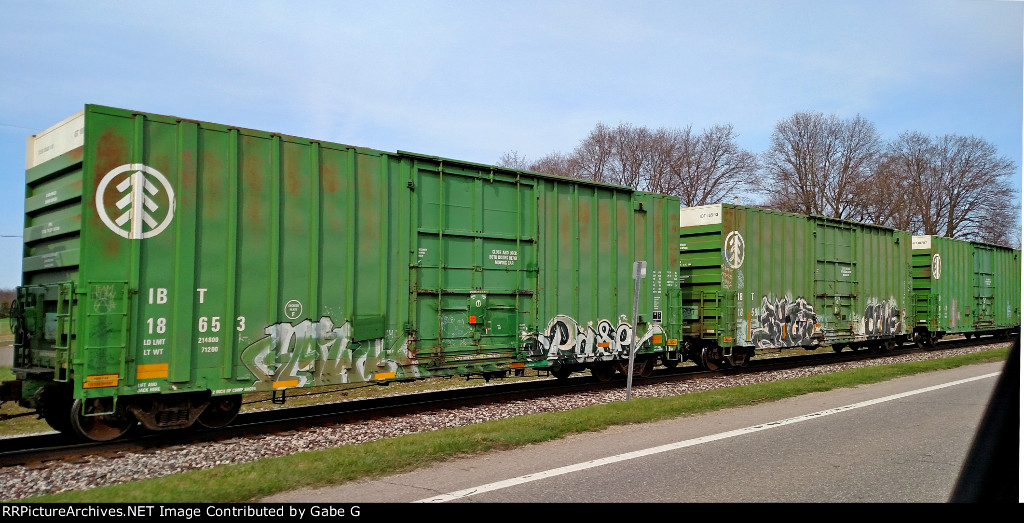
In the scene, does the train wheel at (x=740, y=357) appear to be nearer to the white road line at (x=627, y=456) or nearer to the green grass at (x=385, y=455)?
the green grass at (x=385, y=455)

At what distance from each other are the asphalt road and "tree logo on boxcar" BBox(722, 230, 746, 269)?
629cm

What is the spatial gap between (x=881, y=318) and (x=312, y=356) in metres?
17.7

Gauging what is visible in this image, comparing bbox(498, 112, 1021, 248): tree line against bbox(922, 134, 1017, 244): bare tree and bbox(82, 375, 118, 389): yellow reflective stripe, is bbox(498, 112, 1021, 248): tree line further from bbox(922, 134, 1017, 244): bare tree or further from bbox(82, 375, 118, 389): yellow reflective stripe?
bbox(82, 375, 118, 389): yellow reflective stripe

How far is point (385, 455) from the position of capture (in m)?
6.55

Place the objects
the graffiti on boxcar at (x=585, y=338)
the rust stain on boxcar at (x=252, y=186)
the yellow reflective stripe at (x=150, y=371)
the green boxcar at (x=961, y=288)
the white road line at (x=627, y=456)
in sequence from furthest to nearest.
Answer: the green boxcar at (x=961, y=288) → the graffiti on boxcar at (x=585, y=338) → the rust stain on boxcar at (x=252, y=186) → the yellow reflective stripe at (x=150, y=371) → the white road line at (x=627, y=456)

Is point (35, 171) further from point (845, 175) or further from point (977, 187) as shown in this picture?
point (977, 187)

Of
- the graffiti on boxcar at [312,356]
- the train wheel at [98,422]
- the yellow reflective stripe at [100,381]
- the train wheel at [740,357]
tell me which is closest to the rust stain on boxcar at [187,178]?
the graffiti on boxcar at [312,356]

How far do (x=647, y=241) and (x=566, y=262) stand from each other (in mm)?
2374

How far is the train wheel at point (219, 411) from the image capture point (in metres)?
8.66

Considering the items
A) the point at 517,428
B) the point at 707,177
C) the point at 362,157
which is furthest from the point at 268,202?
the point at 707,177

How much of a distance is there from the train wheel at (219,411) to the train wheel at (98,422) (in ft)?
2.78

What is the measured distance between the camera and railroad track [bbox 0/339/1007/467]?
7348 millimetres

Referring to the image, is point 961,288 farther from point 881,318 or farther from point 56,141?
point 56,141

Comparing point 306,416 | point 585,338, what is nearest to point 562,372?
point 585,338
